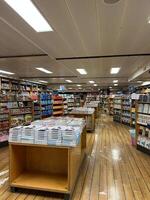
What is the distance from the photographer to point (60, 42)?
12.0ft

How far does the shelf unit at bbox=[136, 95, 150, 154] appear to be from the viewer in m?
5.13

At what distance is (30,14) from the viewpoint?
8.08 ft

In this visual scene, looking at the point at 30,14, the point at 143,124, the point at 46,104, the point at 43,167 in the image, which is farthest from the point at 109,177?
the point at 46,104

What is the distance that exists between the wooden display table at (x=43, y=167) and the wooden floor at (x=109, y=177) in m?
0.18

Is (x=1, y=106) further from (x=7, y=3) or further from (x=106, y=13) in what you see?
(x=106, y=13)

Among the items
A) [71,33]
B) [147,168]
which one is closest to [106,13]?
[71,33]

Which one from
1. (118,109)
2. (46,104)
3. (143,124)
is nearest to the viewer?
(143,124)

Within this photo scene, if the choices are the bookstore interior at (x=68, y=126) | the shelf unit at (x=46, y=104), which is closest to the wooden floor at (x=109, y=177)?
the bookstore interior at (x=68, y=126)

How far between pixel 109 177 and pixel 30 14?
3291 mm

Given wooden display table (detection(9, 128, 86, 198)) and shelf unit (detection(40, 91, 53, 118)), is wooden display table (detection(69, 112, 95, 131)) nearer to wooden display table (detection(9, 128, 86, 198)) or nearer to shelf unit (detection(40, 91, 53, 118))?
shelf unit (detection(40, 91, 53, 118))

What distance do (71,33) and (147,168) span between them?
339 centimetres

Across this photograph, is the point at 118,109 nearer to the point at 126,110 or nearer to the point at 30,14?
the point at 126,110

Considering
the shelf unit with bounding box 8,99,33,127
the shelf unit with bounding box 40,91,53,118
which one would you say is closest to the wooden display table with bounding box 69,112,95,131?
the shelf unit with bounding box 8,99,33,127

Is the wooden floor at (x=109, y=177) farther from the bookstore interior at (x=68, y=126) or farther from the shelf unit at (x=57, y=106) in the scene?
the shelf unit at (x=57, y=106)
